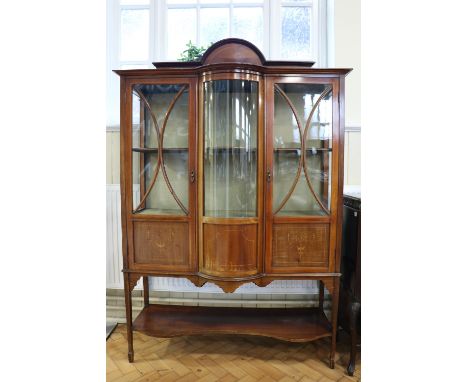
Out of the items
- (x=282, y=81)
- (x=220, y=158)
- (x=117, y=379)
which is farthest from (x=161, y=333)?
(x=282, y=81)

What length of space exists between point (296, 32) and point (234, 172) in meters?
1.08

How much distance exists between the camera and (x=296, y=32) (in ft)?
5.84

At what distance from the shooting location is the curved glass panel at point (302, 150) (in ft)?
4.39

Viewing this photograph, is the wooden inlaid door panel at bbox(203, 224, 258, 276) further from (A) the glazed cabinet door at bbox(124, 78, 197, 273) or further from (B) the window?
(B) the window

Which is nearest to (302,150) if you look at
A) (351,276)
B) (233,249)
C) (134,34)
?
(233,249)

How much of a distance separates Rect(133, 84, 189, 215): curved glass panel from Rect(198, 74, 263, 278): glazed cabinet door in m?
0.11

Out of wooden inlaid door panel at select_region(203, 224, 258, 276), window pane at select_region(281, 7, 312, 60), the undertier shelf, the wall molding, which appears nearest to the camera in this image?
wooden inlaid door panel at select_region(203, 224, 258, 276)

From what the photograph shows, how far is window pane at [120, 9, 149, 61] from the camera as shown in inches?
72.0

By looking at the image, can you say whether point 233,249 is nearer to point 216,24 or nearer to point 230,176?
point 230,176

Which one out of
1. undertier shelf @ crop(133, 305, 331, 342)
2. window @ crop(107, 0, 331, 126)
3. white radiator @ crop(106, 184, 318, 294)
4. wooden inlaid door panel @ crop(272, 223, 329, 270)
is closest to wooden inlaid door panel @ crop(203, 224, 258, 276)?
wooden inlaid door panel @ crop(272, 223, 329, 270)

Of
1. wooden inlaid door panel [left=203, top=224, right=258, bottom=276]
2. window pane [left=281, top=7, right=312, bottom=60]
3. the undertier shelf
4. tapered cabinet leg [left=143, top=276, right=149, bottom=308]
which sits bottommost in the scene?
the undertier shelf
